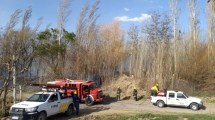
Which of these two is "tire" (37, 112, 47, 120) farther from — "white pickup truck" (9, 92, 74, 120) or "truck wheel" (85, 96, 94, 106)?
"truck wheel" (85, 96, 94, 106)

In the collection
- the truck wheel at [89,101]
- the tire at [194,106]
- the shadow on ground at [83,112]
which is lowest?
the shadow on ground at [83,112]

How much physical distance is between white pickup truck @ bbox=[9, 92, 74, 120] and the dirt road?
1049 millimetres

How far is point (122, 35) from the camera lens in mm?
49188

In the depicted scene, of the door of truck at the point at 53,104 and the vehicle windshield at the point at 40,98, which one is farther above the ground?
the vehicle windshield at the point at 40,98

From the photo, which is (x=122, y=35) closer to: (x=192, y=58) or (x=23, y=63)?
(x=192, y=58)

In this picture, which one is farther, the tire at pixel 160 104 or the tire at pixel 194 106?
the tire at pixel 160 104

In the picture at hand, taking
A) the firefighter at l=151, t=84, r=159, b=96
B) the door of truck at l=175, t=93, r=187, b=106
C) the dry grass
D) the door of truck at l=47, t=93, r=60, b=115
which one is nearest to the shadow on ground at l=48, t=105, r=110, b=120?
the door of truck at l=47, t=93, r=60, b=115

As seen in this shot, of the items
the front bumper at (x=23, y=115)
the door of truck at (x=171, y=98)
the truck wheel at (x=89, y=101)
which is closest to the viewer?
the front bumper at (x=23, y=115)

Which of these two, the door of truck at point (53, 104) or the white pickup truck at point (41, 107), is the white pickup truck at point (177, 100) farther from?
the door of truck at point (53, 104)

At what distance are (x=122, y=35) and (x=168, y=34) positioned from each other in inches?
270

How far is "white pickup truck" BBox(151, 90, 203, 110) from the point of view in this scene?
91.5 ft

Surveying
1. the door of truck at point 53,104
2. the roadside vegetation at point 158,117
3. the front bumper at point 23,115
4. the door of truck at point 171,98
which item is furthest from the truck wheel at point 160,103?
the front bumper at point 23,115

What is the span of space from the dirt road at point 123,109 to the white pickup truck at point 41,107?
1.05 metres

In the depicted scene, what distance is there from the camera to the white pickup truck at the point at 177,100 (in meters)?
27.9
